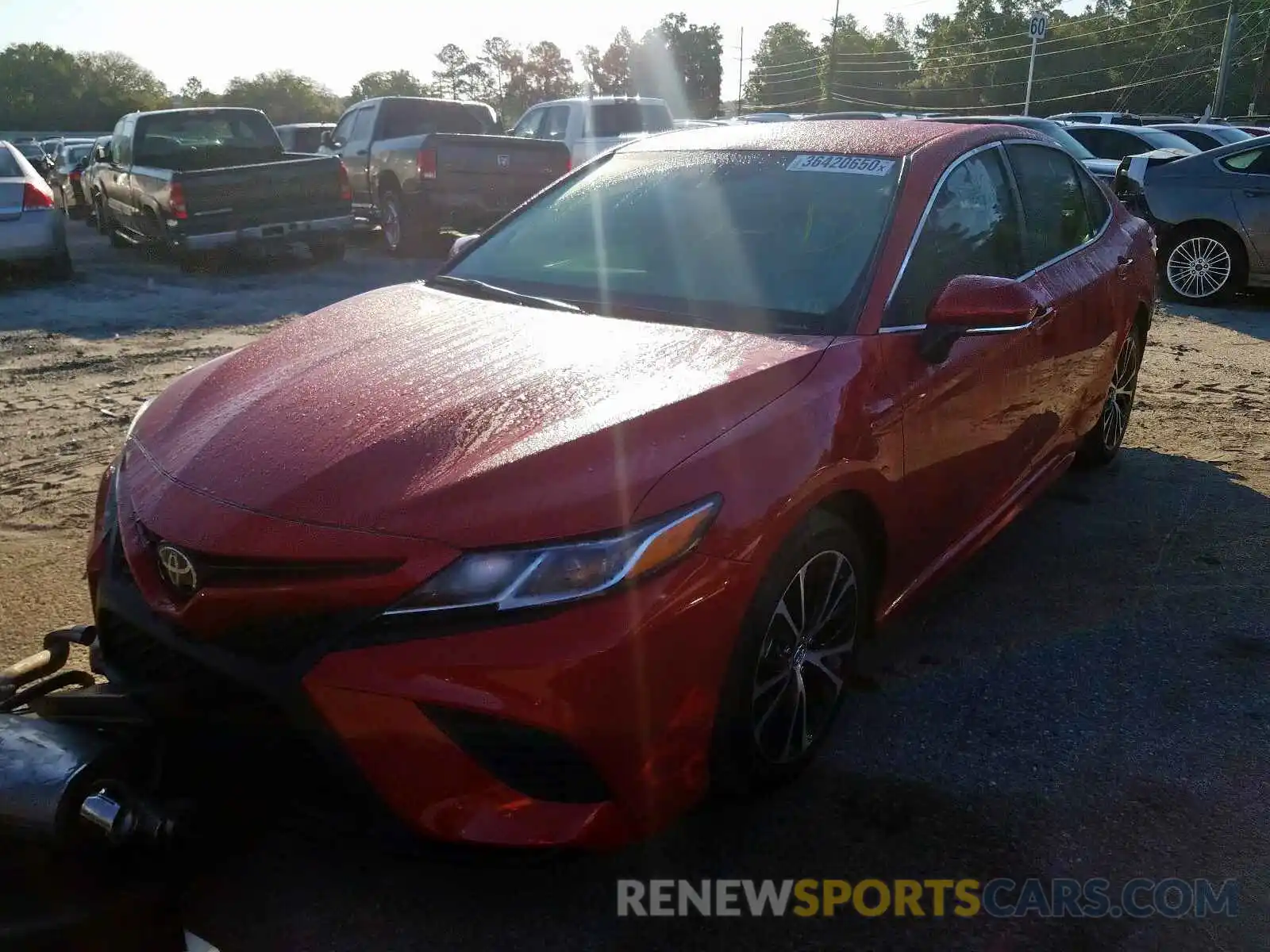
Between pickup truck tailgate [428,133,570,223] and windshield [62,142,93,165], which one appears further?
windshield [62,142,93,165]

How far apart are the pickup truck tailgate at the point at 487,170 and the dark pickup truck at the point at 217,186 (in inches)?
45.0

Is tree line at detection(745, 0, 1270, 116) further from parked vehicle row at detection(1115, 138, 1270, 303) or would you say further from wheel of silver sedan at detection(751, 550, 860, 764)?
wheel of silver sedan at detection(751, 550, 860, 764)

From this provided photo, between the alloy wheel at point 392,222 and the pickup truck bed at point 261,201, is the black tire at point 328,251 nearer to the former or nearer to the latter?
the pickup truck bed at point 261,201

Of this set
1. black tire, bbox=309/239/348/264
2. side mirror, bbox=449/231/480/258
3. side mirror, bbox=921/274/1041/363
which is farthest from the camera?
black tire, bbox=309/239/348/264

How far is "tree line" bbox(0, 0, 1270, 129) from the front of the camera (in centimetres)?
7081

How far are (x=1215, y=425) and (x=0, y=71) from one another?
92.1 m

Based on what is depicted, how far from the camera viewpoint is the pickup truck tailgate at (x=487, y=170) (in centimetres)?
1218

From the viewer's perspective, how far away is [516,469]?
7.39ft

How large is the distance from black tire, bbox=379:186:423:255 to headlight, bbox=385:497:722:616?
1165 centimetres

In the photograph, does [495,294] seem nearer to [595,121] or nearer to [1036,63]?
[595,121]

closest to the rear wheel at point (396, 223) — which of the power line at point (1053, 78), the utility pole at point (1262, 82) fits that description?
the utility pole at point (1262, 82)

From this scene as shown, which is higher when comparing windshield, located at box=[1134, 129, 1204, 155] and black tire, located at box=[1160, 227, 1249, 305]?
windshield, located at box=[1134, 129, 1204, 155]

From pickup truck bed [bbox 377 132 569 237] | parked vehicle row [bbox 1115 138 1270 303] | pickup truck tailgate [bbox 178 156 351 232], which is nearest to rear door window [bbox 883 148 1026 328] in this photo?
parked vehicle row [bbox 1115 138 1270 303]

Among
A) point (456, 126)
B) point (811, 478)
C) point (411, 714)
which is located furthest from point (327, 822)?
point (456, 126)
